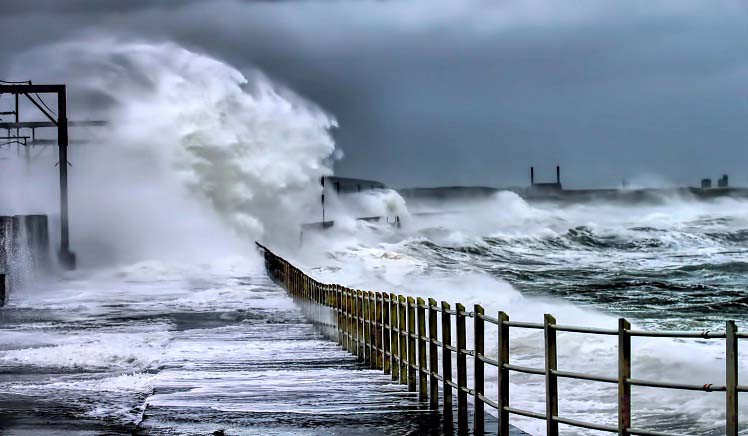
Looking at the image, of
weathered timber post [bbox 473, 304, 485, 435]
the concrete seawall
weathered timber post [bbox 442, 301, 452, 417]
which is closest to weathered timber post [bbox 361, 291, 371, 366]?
weathered timber post [bbox 442, 301, 452, 417]

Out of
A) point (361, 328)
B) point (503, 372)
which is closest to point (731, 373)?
point (503, 372)

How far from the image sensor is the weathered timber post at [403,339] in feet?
48.4

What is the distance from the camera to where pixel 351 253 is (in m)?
94.0

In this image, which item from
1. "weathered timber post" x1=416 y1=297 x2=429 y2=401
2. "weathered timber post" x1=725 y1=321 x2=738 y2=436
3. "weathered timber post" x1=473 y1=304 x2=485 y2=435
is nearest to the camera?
"weathered timber post" x1=725 y1=321 x2=738 y2=436

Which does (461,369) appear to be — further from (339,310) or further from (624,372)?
(339,310)

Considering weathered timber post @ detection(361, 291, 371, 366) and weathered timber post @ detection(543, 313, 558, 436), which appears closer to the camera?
weathered timber post @ detection(543, 313, 558, 436)

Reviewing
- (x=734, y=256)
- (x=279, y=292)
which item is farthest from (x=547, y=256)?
(x=279, y=292)

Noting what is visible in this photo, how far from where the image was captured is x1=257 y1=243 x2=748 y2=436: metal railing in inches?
337

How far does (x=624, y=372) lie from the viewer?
879 cm

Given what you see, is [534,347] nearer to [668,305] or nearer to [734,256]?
[668,305]

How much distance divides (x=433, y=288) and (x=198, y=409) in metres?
42.7

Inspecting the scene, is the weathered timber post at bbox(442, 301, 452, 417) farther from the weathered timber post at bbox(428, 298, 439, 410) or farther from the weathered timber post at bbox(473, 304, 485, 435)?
the weathered timber post at bbox(473, 304, 485, 435)

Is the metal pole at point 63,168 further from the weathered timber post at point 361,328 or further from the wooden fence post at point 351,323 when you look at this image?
the weathered timber post at point 361,328

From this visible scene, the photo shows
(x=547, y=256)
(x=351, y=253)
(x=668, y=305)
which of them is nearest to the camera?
(x=668, y=305)
